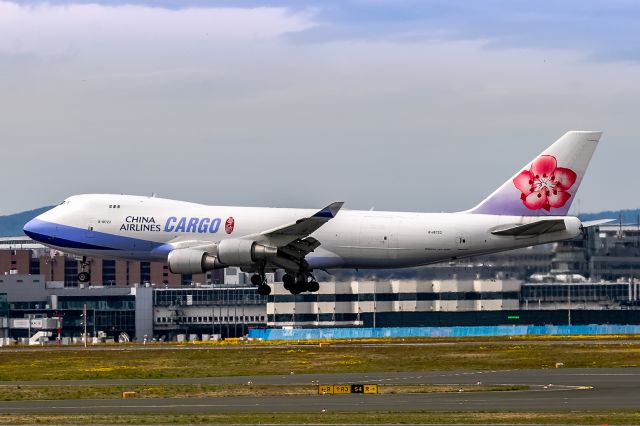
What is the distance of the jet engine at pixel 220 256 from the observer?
7838 cm

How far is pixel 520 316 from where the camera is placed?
129125 millimetres

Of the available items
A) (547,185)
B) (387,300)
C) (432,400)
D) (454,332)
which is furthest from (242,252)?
(387,300)

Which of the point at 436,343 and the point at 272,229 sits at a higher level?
the point at 272,229

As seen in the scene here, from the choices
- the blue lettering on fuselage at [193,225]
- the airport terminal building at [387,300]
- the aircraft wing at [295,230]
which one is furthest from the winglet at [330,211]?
the airport terminal building at [387,300]

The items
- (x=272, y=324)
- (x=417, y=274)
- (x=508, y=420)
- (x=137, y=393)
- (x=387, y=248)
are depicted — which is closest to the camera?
(x=508, y=420)

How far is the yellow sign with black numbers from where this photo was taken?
52500mm

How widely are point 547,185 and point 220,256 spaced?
20140mm

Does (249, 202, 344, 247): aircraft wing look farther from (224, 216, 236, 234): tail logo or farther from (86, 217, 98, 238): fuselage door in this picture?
(86, 217, 98, 238): fuselage door

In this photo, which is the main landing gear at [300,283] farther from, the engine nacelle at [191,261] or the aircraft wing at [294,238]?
the engine nacelle at [191,261]

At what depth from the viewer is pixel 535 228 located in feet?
253

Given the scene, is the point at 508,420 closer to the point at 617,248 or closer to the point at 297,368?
the point at 297,368

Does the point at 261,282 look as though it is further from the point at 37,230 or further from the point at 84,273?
the point at 37,230

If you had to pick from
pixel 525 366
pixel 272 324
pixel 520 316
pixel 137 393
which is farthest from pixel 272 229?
pixel 272 324

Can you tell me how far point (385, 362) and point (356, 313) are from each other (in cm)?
6937
